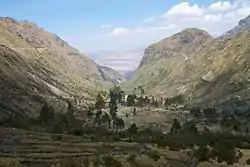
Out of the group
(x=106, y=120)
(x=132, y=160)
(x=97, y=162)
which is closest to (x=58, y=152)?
(x=132, y=160)

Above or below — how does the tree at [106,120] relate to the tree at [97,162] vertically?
above

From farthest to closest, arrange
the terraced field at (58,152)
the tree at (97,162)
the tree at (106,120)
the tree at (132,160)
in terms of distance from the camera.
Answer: the tree at (106,120) < the terraced field at (58,152) < the tree at (132,160) < the tree at (97,162)

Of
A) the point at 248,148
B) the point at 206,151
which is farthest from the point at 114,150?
the point at 248,148

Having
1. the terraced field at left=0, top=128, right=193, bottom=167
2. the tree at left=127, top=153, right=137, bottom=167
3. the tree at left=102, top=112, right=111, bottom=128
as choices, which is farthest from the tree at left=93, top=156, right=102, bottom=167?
the tree at left=102, top=112, right=111, bottom=128

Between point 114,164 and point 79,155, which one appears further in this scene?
point 79,155

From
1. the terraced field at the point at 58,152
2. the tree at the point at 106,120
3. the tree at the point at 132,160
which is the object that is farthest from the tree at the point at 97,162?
the tree at the point at 106,120

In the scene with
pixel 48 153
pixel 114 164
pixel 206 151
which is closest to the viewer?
pixel 114 164

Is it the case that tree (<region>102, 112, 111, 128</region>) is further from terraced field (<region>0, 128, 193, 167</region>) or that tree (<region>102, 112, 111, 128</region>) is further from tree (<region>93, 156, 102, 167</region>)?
tree (<region>93, 156, 102, 167</region>)

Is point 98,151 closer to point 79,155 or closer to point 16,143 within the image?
point 79,155

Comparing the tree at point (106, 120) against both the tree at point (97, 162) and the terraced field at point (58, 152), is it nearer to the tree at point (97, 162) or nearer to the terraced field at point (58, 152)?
the terraced field at point (58, 152)

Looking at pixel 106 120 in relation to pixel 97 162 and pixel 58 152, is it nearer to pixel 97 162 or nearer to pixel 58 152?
pixel 58 152

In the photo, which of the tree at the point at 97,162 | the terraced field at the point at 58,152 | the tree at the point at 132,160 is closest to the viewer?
the tree at the point at 97,162
